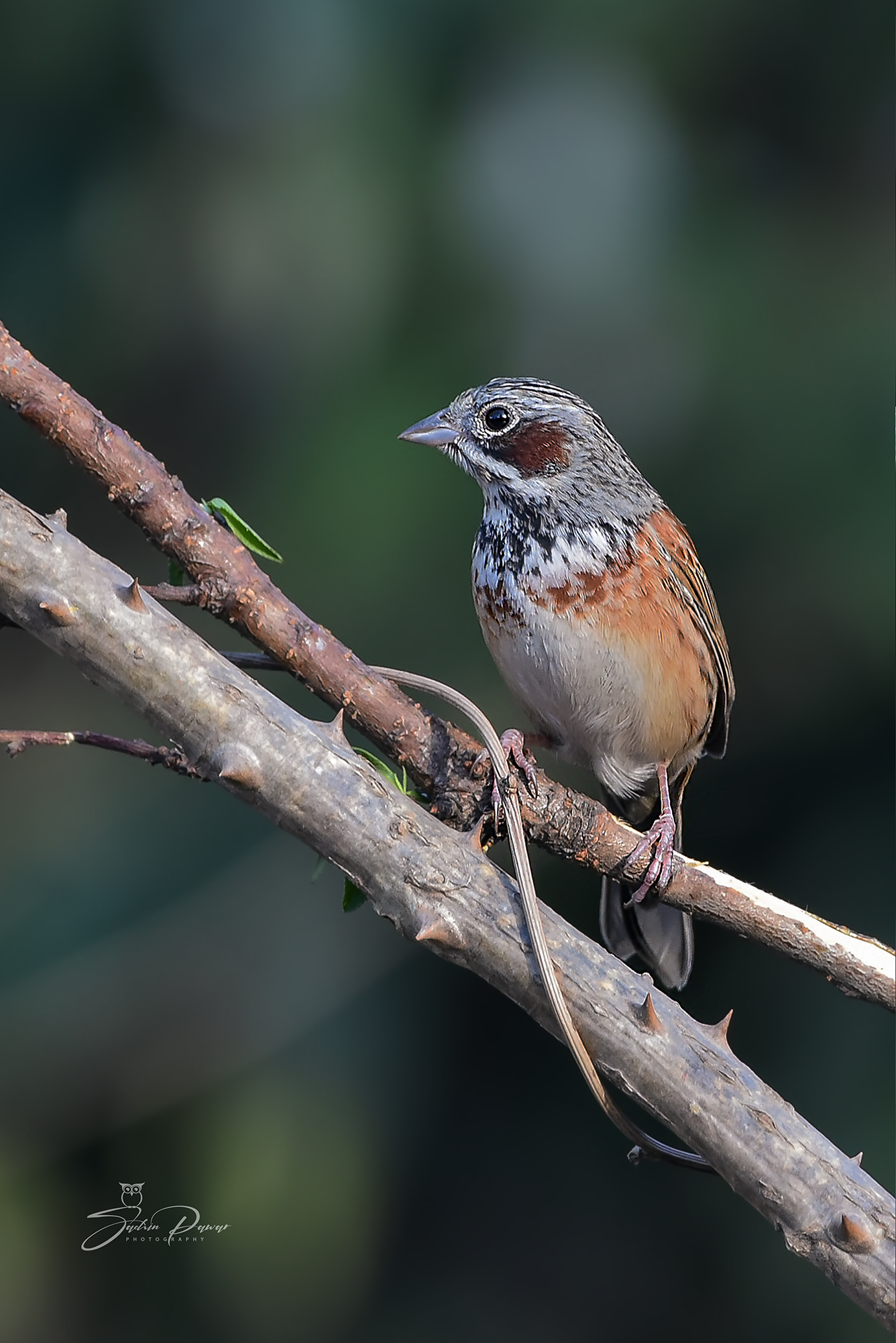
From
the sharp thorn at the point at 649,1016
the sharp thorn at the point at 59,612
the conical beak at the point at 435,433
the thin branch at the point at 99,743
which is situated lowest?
the sharp thorn at the point at 649,1016

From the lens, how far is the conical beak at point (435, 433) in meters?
3.00

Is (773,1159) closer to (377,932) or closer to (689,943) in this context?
(689,943)

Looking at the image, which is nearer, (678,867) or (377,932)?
(678,867)

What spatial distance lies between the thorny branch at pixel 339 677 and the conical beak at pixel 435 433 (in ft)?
3.61

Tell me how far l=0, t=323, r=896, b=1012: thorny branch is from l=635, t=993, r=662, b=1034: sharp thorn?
1.72 ft

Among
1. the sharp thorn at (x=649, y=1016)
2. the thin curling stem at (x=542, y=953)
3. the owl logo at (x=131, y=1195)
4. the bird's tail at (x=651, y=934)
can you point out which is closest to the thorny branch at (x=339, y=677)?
the thin curling stem at (x=542, y=953)

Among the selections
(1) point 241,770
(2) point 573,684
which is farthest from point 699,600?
(1) point 241,770

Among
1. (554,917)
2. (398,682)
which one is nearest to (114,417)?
(398,682)

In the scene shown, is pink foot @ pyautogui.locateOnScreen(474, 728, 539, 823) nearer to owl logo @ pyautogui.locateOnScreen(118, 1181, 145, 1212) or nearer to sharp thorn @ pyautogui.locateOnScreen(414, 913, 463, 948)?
sharp thorn @ pyautogui.locateOnScreen(414, 913, 463, 948)

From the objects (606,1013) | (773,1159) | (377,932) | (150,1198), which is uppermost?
(606,1013)

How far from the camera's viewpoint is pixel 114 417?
20.7 ft

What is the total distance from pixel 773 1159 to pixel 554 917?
39cm

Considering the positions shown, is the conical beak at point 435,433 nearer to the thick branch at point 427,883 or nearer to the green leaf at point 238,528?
the green leaf at point 238,528

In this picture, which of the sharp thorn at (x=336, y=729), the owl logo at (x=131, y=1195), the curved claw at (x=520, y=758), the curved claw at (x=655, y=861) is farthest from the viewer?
the owl logo at (x=131, y=1195)
